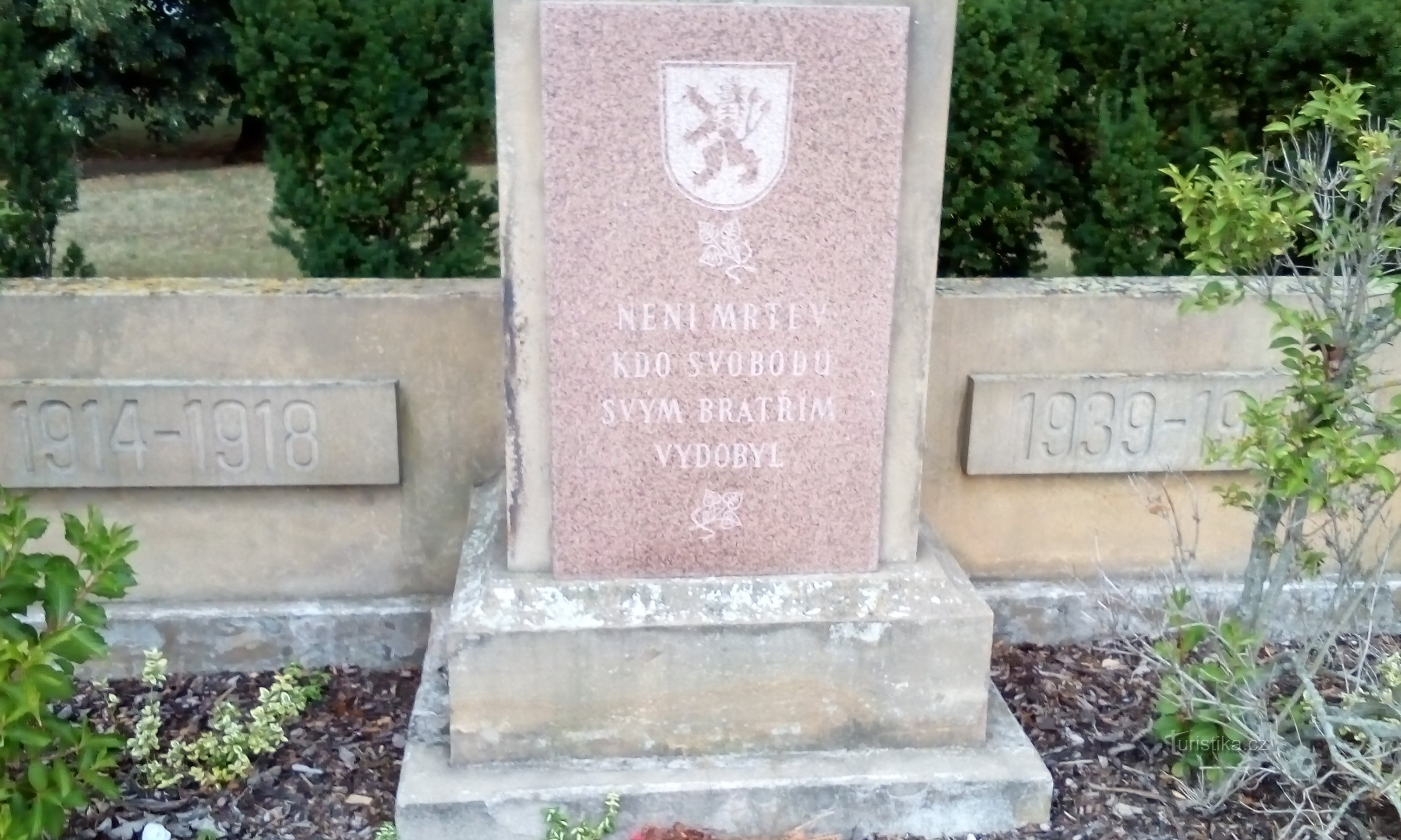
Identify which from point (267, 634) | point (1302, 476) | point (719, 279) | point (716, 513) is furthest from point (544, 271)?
point (1302, 476)

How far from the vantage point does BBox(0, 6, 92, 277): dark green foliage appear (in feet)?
16.6

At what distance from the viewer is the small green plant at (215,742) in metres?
3.10

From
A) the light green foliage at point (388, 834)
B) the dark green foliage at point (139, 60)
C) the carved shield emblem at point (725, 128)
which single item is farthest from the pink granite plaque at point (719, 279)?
the dark green foliage at point (139, 60)

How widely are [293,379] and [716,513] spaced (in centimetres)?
133

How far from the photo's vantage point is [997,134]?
4.95 metres

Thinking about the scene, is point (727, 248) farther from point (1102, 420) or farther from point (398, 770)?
point (398, 770)

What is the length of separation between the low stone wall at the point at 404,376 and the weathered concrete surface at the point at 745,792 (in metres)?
0.87

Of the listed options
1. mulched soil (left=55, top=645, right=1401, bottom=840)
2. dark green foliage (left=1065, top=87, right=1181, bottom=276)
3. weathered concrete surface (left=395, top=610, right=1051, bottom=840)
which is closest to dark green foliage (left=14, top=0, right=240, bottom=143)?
dark green foliage (left=1065, top=87, right=1181, bottom=276)

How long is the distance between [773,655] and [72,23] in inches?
406

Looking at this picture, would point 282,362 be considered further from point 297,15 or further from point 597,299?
point 297,15

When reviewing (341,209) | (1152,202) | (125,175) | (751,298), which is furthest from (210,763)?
(125,175)

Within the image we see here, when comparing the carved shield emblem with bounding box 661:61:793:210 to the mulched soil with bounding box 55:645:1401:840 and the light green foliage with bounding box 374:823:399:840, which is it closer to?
the mulched soil with bounding box 55:645:1401:840

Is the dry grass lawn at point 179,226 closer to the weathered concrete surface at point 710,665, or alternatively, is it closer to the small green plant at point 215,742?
the small green plant at point 215,742

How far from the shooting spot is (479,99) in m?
4.89
